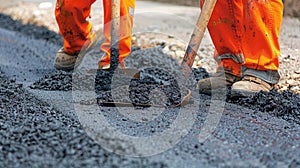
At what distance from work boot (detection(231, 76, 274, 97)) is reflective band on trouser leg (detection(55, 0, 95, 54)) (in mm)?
1308

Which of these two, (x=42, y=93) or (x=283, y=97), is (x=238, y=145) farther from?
(x=42, y=93)

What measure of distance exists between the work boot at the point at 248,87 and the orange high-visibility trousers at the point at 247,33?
0.28 ft

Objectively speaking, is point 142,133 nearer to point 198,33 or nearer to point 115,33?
point 198,33

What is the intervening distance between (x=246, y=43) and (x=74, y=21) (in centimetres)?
137

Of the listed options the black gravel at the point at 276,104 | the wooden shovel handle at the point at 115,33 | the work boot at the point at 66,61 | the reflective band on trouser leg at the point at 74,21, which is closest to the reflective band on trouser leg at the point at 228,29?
the black gravel at the point at 276,104

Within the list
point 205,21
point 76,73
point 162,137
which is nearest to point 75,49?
point 76,73

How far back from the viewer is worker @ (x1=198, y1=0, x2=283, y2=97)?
3.02 metres

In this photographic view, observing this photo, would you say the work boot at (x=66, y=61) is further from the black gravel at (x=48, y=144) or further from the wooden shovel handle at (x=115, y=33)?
the black gravel at (x=48, y=144)

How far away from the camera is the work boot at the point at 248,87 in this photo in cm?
298

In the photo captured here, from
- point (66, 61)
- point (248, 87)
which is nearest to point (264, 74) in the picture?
point (248, 87)

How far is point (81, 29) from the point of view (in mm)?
3799

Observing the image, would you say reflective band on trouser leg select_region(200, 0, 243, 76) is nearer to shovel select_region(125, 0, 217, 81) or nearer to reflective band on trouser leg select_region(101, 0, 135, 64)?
shovel select_region(125, 0, 217, 81)

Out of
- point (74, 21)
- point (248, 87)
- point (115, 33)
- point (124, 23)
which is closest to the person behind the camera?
point (248, 87)

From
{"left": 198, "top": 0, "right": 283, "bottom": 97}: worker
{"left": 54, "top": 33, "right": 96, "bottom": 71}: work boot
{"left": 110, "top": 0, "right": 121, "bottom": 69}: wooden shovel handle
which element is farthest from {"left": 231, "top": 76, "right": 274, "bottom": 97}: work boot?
{"left": 54, "top": 33, "right": 96, "bottom": 71}: work boot
